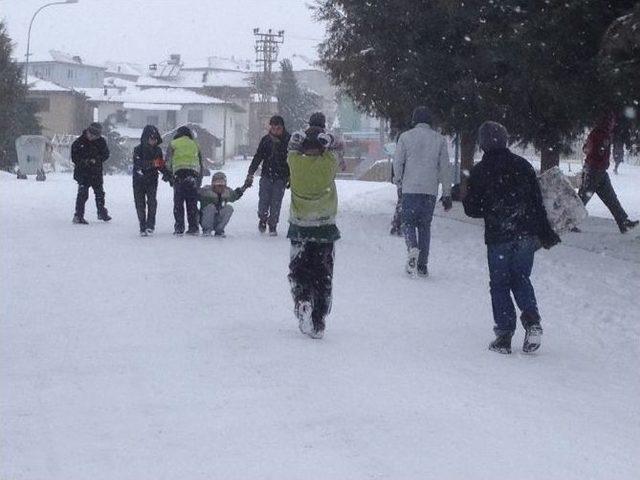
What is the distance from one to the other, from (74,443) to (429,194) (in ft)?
25.4

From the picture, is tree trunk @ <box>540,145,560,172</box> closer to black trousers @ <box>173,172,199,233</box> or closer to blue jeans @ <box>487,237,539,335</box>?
black trousers @ <box>173,172,199,233</box>

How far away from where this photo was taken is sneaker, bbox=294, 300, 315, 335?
959cm

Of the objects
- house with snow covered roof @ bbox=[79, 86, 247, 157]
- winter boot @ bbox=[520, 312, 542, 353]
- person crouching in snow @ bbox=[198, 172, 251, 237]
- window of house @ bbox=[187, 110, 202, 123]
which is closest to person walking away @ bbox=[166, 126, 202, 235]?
person crouching in snow @ bbox=[198, 172, 251, 237]

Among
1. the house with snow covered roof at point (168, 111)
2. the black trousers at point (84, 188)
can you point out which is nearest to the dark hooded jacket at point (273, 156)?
the black trousers at point (84, 188)

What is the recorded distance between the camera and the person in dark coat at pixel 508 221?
9.38 m

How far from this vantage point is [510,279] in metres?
9.51

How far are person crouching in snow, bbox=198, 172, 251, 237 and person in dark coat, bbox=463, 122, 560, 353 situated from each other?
329 inches

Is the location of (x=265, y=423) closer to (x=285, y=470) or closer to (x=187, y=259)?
(x=285, y=470)

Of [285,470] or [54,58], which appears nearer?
[285,470]

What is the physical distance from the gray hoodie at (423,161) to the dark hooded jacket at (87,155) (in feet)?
24.6

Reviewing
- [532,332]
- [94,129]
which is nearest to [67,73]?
[94,129]

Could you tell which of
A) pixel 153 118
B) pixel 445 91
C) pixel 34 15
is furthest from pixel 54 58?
pixel 445 91

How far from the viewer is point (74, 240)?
16984 mm

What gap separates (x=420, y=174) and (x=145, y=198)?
5.84 metres
